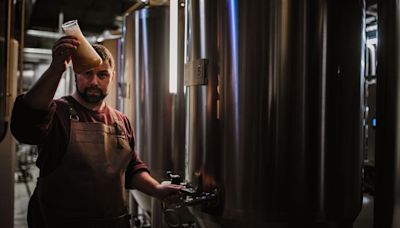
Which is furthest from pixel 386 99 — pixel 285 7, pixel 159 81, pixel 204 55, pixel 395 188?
pixel 159 81

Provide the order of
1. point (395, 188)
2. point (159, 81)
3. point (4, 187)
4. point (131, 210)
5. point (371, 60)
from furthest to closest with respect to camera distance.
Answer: point (371, 60)
point (131, 210)
point (4, 187)
point (159, 81)
point (395, 188)

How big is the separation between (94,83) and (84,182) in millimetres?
439

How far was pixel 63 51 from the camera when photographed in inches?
48.7

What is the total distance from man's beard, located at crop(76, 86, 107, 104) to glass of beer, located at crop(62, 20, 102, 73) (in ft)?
0.96

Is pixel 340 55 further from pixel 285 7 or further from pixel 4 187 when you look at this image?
pixel 4 187

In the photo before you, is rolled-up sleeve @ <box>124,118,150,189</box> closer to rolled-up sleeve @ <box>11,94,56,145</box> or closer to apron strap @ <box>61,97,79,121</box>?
apron strap @ <box>61,97,79,121</box>

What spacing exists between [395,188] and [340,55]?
622 mm

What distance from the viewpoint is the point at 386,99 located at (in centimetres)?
151

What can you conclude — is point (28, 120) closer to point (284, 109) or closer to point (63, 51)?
point (63, 51)

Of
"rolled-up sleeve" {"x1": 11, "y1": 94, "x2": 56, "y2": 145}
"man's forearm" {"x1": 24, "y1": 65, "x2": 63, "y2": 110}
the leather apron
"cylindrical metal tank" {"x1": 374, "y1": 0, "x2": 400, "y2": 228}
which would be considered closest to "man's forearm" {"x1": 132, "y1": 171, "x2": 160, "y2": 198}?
the leather apron

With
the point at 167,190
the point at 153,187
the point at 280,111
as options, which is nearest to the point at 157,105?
the point at 153,187

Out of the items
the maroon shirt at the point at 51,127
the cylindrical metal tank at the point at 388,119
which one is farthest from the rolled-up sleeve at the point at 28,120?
the cylindrical metal tank at the point at 388,119

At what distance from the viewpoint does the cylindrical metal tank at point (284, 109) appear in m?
1.21

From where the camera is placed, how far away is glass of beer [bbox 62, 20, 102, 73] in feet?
4.16
